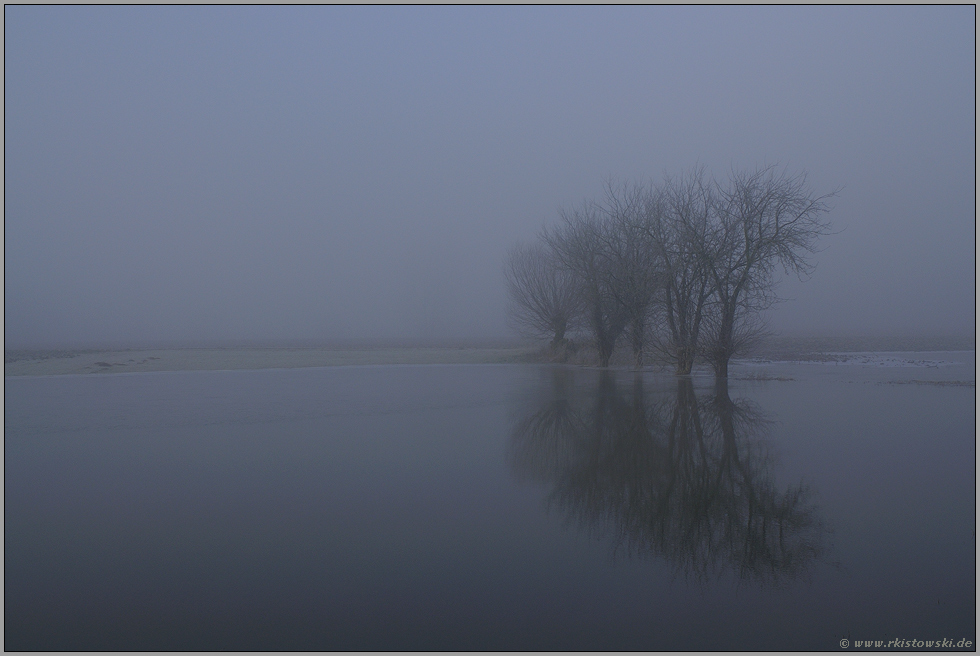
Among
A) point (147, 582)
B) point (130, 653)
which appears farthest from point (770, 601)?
point (147, 582)

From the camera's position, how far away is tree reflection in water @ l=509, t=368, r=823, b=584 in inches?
198

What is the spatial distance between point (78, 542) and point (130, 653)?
7.38ft

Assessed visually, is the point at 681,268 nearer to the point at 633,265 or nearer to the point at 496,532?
the point at 633,265

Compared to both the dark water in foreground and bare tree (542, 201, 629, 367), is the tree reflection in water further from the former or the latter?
bare tree (542, 201, 629, 367)

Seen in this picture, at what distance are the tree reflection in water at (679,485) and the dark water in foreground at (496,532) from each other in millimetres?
40

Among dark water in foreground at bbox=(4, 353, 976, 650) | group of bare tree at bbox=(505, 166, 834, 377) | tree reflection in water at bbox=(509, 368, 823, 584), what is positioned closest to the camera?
dark water in foreground at bbox=(4, 353, 976, 650)

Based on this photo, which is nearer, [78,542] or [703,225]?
[78,542]

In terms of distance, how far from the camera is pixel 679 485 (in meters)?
6.89

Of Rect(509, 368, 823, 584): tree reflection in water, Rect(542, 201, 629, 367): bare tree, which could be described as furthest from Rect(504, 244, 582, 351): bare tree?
Rect(509, 368, 823, 584): tree reflection in water

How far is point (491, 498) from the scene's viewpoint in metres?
6.58

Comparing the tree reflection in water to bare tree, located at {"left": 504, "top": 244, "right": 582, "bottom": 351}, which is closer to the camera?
the tree reflection in water

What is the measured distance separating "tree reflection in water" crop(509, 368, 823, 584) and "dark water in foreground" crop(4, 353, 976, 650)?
40 mm

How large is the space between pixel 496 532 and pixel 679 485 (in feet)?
8.17

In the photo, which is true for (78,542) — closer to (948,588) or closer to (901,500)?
(948,588)
